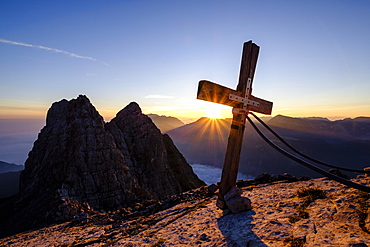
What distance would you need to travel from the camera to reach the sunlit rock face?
78.7ft

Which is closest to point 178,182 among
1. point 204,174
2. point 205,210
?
point 205,210

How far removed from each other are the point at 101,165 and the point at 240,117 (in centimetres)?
2582

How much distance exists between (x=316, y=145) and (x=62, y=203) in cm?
17397

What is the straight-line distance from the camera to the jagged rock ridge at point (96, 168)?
2255 cm

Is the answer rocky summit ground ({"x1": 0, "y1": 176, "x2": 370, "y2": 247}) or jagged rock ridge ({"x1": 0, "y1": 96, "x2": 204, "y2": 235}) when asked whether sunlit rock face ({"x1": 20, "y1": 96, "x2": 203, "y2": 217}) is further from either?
rocky summit ground ({"x1": 0, "y1": 176, "x2": 370, "y2": 247})

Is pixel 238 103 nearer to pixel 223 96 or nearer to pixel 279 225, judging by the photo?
pixel 223 96

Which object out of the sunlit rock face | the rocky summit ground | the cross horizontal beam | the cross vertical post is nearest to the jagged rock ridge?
the sunlit rock face

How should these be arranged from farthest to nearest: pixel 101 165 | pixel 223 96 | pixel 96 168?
pixel 101 165 < pixel 96 168 < pixel 223 96

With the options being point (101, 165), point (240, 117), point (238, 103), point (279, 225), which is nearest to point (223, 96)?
point (238, 103)

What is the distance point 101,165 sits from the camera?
2677cm

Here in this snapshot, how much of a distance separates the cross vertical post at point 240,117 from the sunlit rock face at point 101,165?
17037 millimetres

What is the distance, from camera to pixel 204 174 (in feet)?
476

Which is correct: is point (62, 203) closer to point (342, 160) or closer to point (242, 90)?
point (242, 90)

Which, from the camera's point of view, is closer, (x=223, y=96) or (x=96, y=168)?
(x=223, y=96)
